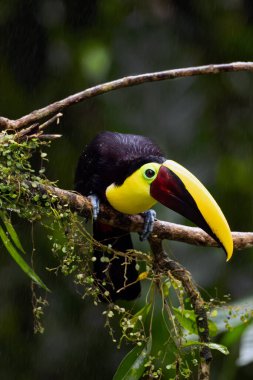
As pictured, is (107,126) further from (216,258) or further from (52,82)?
(216,258)

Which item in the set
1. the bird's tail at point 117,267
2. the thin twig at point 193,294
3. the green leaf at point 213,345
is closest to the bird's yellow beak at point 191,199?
the thin twig at point 193,294

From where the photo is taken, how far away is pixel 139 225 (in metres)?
2.93

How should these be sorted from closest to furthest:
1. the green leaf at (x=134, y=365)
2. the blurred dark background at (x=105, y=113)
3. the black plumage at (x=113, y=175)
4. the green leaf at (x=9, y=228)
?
the green leaf at (x=9, y=228) → the green leaf at (x=134, y=365) → the black plumage at (x=113, y=175) → the blurred dark background at (x=105, y=113)

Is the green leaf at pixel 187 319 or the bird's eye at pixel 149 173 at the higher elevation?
the bird's eye at pixel 149 173

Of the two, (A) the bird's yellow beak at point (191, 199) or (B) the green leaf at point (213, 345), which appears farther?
(A) the bird's yellow beak at point (191, 199)

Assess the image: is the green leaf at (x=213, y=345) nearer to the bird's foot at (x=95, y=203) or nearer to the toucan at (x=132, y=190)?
the toucan at (x=132, y=190)

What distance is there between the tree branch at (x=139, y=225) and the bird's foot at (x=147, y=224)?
0.01 m

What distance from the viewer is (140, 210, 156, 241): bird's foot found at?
2.82 metres

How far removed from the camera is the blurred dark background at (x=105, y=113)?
4215mm

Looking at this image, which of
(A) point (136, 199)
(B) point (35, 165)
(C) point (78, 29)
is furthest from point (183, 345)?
(C) point (78, 29)

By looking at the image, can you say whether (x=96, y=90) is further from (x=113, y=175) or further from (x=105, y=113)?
(x=105, y=113)

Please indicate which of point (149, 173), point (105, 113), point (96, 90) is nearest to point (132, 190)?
point (149, 173)

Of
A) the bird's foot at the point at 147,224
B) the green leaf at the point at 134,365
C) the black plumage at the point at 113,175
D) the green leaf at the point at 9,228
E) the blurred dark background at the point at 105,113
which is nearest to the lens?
the green leaf at the point at 9,228

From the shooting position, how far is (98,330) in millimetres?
4324
